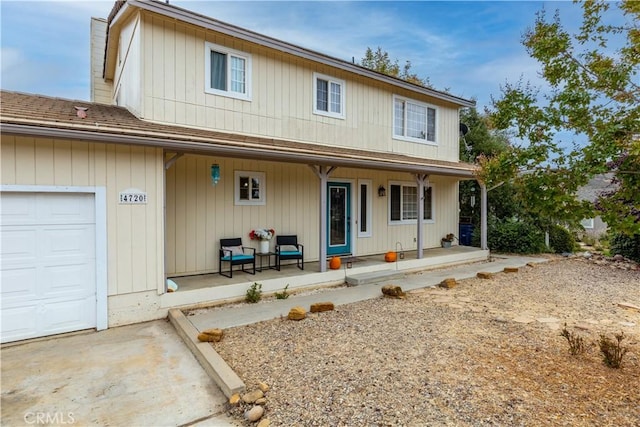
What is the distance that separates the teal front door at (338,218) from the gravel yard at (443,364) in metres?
3.07

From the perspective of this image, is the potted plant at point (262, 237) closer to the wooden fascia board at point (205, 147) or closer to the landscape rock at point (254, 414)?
the wooden fascia board at point (205, 147)

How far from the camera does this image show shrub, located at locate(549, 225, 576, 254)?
12570 mm

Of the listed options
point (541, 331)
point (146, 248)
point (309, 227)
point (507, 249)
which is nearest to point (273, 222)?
point (309, 227)

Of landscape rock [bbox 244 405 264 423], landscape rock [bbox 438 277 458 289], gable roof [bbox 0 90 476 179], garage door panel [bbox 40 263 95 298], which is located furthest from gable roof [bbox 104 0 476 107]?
landscape rock [bbox 244 405 264 423]

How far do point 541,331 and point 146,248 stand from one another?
600 centimetres

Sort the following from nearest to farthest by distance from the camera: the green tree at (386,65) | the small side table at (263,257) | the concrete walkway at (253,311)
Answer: the concrete walkway at (253,311)
the small side table at (263,257)
the green tree at (386,65)

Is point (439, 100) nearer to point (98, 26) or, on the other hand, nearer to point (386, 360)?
point (386, 360)

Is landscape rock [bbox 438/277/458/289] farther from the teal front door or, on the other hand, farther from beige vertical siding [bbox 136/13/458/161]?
beige vertical siding [bbox 136/13/458/161]

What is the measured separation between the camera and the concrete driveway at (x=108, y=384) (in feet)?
9.95

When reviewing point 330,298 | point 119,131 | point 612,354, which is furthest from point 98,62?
Answer: point 612,354

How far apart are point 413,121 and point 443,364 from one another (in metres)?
8.79

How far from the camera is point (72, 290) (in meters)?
4.99

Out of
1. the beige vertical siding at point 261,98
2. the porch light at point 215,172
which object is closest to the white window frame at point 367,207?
the beige vertical siding at point 261,98

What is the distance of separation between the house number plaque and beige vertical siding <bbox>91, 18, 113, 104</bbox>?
7232mm
